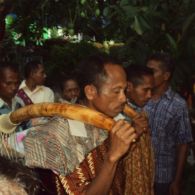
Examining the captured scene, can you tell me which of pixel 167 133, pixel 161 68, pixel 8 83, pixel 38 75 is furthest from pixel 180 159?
pixel 38 75

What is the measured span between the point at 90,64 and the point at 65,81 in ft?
9.98

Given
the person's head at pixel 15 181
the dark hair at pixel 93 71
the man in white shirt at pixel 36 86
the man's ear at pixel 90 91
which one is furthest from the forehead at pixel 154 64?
the person's head at pixel 15 181

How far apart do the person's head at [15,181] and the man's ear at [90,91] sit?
1163 mm

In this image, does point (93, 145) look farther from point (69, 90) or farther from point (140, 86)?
point (69, 90)

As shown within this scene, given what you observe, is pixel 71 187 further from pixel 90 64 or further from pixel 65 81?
pixel 65 81

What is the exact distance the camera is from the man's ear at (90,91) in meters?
2.25

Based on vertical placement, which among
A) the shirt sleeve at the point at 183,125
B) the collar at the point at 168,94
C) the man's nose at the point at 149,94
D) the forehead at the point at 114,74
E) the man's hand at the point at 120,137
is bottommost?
the shirt sleeve at the point at 183,125

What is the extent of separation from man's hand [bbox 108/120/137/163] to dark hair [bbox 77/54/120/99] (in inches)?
→ 15.5

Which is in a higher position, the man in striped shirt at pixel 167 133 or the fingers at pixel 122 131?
the fingers at pixel 122 131

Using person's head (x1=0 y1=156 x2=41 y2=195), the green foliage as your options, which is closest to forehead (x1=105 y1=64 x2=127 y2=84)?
person's head (x1=0 y1=156 x2=41 y2=195)

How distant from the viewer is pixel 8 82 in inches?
156

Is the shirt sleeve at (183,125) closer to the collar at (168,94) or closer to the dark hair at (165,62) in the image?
the collar at (168,94)

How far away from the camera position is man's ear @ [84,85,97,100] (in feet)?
7.37

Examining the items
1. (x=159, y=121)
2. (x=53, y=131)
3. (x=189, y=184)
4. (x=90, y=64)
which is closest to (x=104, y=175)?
(x=53, y=131)
